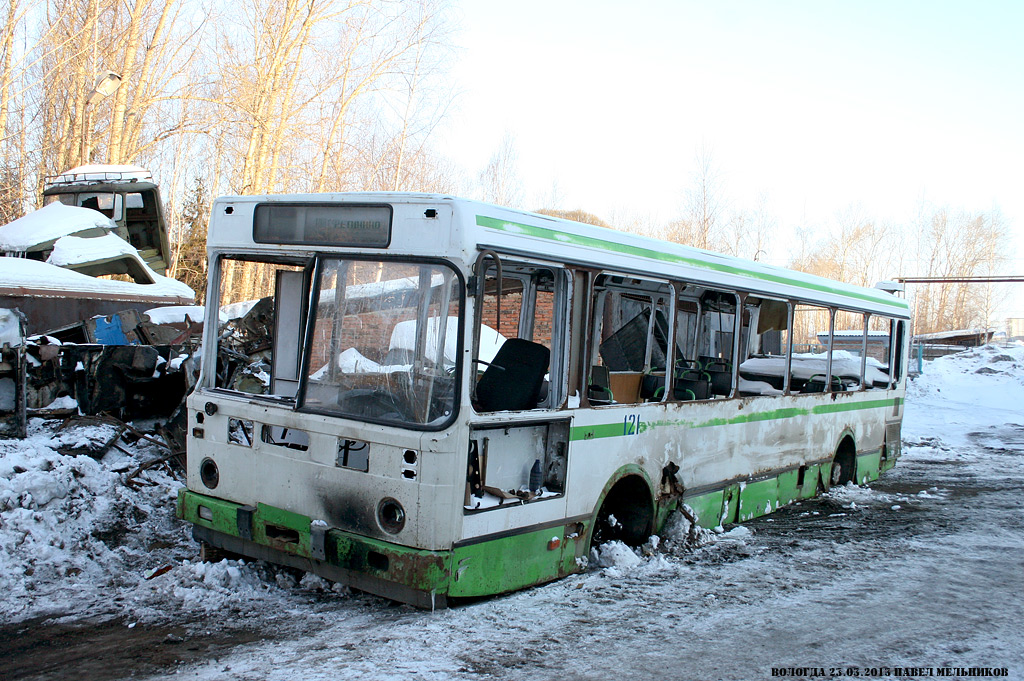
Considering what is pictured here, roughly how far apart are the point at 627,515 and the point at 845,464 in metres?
5.39

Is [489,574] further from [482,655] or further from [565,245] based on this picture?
[565,245]

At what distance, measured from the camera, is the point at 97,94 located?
21328 millimetres

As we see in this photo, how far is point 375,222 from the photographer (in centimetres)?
521

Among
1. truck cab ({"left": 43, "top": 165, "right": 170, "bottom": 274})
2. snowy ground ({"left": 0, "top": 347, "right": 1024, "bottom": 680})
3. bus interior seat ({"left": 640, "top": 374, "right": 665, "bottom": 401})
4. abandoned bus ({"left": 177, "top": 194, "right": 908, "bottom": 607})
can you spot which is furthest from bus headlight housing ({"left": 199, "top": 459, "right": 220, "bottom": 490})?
truck cab ({"left": 43, "top": 165, "right": 170, "bottom": 274})

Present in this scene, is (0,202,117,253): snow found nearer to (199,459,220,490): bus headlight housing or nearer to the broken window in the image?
the broken window

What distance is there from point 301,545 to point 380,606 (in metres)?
0.67

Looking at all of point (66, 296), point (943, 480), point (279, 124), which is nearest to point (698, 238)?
point (279, 124)

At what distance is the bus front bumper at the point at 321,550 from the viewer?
196 inches

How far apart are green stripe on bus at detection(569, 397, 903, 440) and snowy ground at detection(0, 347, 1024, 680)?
3.51ft

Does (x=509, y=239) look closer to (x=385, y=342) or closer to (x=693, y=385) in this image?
(x=385, y=342)

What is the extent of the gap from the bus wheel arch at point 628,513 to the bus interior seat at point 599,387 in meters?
0.70

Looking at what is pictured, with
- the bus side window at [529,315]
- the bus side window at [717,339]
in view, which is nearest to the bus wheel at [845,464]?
the bus side window at [717,339]

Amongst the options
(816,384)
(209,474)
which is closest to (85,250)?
(209,474)

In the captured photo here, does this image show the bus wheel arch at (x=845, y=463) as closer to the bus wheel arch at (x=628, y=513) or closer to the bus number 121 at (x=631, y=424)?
the bus wheel arch at (x=628, y=513)
